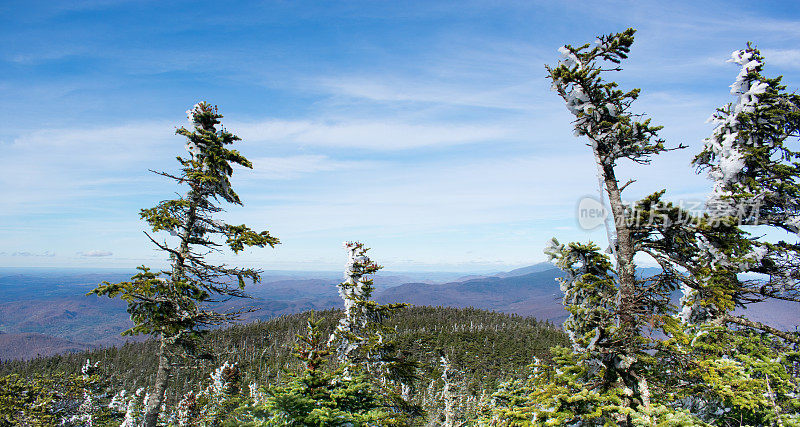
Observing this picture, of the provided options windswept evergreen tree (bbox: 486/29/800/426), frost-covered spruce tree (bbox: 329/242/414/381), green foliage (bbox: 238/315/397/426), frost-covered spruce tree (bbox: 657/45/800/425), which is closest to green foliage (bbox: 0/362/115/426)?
frost-covered spruce tree (bbox: 329/242/414/381)

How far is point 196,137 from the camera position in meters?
12.4

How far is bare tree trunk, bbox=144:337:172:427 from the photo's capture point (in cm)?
1070

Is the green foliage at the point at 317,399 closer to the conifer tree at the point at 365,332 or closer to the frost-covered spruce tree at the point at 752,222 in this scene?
the conifer tree at the point at 365,332

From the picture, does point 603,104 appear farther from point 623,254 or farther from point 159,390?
point 159,390

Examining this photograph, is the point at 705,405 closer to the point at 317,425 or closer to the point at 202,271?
the point at 317,425

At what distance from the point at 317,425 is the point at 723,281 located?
8.87m

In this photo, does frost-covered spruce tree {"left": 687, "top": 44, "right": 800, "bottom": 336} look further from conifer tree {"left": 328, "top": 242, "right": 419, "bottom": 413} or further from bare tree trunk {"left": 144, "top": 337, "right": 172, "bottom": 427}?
bare tree trunk {"left": 144, "top": 337, "right": 172, "bottom": 427}

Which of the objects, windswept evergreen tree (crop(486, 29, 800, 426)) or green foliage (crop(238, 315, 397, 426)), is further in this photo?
green foliage (crop(238, 315, 397, 426))

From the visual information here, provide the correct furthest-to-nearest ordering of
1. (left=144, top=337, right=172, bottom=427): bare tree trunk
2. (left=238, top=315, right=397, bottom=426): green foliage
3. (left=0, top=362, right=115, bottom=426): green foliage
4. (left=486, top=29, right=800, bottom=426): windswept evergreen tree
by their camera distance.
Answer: (left=0, top=362, right=115, bottom=426): green foliage < (left=144, top=337, right=172, bottom=427): bare tree trunk < (left=238, top=315, right=397, bottom=426): green foliage < (left=486, top=29, right=800, bottom=426): windswept evergreen tree

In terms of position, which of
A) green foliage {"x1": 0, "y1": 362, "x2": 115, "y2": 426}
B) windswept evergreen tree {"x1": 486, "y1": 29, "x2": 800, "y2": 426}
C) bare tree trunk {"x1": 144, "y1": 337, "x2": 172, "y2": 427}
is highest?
windswept evergreen tree {"x1": 486, "y1": 29, "x2": 800, "y2": 426}

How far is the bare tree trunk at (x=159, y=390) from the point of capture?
35.1 feet

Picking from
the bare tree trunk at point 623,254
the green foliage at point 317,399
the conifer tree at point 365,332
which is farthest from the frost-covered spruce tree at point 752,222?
the conifer tree at point 365,332

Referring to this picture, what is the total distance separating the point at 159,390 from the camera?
434 inches

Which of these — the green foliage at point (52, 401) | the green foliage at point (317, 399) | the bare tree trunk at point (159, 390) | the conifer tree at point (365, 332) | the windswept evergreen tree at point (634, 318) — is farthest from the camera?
the green foliage at point (52, 401)
